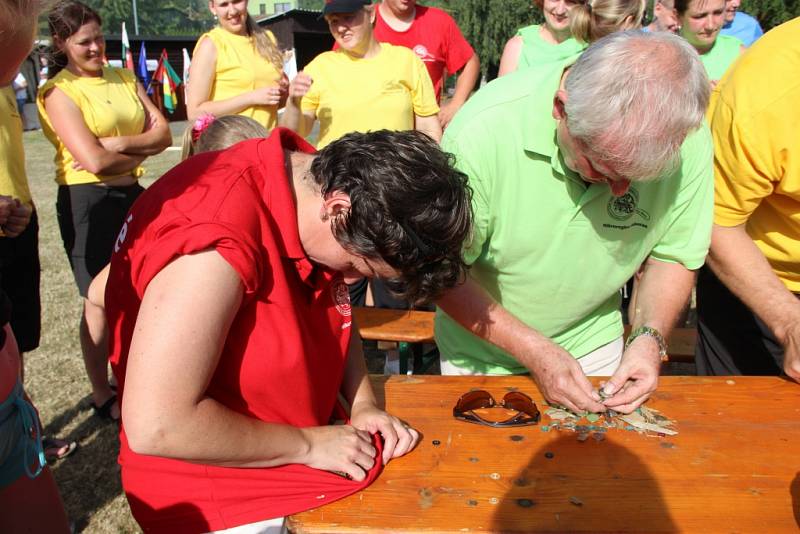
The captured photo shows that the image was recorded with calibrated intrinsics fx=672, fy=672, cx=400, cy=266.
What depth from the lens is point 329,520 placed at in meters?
1.45

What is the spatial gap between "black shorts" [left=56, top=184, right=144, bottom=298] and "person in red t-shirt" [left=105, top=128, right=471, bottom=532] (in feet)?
7.57

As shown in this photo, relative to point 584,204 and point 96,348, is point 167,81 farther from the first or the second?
point 584,204

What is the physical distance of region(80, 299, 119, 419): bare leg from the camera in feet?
10.8

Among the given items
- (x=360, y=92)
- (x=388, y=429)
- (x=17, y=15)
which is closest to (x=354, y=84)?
(x=360, y=92)

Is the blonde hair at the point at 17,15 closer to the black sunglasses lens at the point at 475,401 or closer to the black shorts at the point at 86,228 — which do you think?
the black sunglasses lens at the point at 475,401

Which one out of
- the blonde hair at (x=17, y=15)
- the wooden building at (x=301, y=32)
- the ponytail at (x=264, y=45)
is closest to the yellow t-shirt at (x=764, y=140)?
the blonde hair at (x=17, y=15)

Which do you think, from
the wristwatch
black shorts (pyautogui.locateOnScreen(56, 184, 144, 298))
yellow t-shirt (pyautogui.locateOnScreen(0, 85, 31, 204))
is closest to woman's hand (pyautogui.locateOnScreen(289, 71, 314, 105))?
black shorts (pyautogui.locateOnScreen(56, 184, 144, 298))

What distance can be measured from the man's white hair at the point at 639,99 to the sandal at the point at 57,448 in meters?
2.92

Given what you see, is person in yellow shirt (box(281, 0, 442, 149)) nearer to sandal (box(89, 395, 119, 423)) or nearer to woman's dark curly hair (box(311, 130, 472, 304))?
sandal (box(89, 395, 119, 423))

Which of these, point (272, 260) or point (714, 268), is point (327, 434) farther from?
point (714, 268)

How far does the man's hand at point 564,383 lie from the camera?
6.16ft

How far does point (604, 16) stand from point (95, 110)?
105 inches

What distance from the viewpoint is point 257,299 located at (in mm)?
1381

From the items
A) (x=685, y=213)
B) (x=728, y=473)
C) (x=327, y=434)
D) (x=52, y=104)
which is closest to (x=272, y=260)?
(x=327, y=434)
